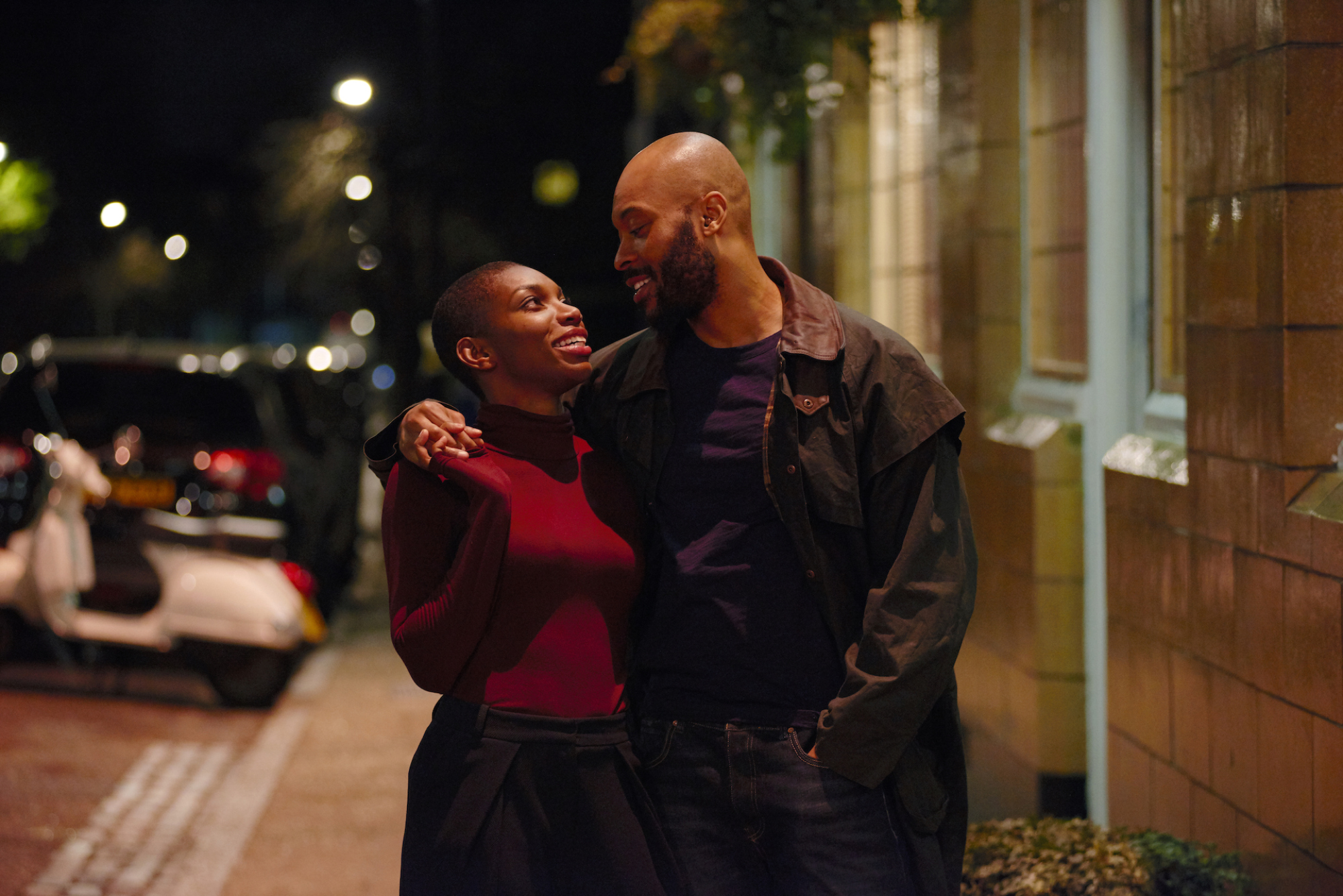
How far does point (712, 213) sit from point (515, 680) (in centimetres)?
102

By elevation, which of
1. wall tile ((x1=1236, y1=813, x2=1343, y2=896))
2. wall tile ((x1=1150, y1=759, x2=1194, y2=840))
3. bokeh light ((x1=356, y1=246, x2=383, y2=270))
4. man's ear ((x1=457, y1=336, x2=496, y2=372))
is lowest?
wall tile ((x1=1150, y1=759, x2=1194, y2=840))

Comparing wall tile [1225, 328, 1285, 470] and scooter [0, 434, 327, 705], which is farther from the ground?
wall tile [1225, 328, 1285, 470]

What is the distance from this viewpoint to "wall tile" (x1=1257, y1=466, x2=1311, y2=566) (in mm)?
3418

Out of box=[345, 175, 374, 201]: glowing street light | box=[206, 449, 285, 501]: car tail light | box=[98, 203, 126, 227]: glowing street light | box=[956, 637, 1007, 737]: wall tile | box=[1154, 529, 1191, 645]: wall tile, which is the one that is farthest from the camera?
box=[98, 203, 126, 227]: glowing street light

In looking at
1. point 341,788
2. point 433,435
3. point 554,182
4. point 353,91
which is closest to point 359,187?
point 353,91

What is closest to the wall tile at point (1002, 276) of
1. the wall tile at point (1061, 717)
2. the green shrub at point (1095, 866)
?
the wall tile at point (1061, 717)

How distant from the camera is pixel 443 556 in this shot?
8.69ft

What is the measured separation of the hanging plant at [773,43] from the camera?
6.39 metres

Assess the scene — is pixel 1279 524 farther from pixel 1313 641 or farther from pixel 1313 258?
pixel 1313 258

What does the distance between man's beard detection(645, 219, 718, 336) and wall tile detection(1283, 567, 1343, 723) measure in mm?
1655

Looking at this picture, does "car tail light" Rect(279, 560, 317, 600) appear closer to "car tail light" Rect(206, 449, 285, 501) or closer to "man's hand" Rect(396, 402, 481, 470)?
"car tail light" Rect(206, 449, 285, 501)

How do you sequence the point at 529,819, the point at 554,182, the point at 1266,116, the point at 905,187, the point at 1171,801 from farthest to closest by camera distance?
1. the point at 554,182
2. the point at 905,187
3. the point at 1171,801
4. the point at 1266,116
5. the point at 529,819

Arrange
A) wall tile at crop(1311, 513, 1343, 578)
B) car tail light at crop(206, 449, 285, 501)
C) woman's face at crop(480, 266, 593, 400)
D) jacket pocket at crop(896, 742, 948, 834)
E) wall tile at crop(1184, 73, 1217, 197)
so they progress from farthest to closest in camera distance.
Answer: car tail light at crop(206, 449, 285, 501), wall tile at crop(1184, 73, 1217, 197), wall tile at crop(1311, 513, 1343, 578), woman's face at crop(480, 266, 593, 400), jacket pocket at crop(896, 742, 948, 834)

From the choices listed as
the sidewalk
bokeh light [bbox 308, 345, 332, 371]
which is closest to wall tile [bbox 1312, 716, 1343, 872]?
the sidewalk
